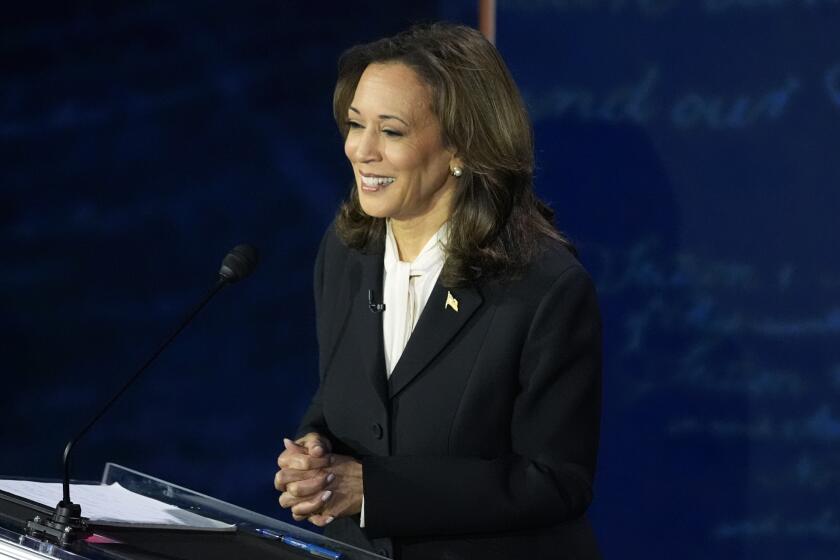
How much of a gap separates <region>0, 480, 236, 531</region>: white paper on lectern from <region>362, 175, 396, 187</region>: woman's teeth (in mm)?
629

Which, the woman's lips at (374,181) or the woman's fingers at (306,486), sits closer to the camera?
the woman's fingers at (306,486)

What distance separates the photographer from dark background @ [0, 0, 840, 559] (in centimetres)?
286

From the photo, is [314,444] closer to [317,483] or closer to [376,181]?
[317,483]

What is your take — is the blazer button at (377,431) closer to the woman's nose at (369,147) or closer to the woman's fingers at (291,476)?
the woman's fingers at (291,476)

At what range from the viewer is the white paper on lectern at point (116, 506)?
5.42 feet

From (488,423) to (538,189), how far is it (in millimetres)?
1321

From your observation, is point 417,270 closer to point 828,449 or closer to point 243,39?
point 828,449

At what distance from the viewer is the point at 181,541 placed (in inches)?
63.9

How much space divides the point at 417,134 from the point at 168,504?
0.72m

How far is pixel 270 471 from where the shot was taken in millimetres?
3861

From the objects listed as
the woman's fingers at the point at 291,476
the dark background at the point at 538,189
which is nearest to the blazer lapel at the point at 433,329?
the woman's fingers at the point at 291,476

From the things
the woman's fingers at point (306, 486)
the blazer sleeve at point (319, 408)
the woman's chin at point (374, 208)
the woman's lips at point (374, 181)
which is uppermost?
the woman's lips at point (374, 181)

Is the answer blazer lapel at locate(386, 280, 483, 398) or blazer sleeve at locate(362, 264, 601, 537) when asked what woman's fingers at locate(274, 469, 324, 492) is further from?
blazer lapel at locate(386, 280, 483, 398)

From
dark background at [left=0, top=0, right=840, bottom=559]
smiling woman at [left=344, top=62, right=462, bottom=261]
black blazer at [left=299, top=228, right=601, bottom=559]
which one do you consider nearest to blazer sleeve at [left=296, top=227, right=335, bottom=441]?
black blazer at [left=299, top=228, right=601, bottom=559]
